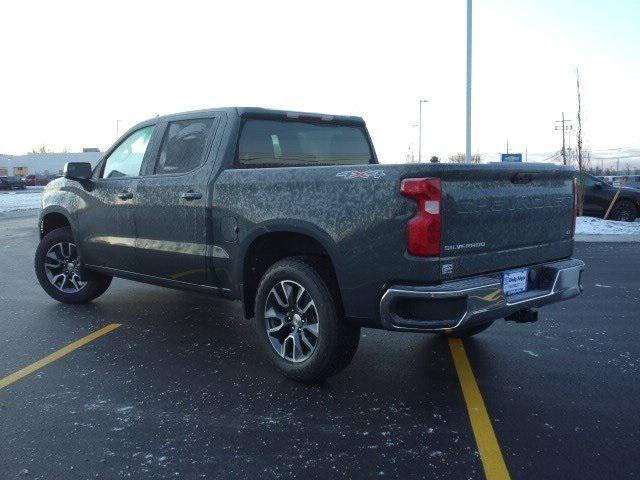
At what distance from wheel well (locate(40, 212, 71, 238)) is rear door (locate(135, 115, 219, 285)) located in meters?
1.75

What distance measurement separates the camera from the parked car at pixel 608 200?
17.5 m

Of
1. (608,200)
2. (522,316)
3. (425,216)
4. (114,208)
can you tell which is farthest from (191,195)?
(608,200)

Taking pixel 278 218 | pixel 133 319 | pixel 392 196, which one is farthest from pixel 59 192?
pixel 392 196

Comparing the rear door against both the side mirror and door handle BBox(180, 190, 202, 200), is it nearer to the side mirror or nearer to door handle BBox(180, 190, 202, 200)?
door handle BBox(180, 190, 202, 200)

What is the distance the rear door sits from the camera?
4.93 metres

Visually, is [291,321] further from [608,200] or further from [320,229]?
[608,200]

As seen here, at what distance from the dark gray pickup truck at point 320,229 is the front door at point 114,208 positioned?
0.7 inches

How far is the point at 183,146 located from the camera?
17.4ft

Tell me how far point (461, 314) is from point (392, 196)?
786 mm

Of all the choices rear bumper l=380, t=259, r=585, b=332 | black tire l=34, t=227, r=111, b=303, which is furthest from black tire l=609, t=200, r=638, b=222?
rear bumper l=380, t=259, r=585, b=332

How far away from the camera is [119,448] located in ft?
10.9

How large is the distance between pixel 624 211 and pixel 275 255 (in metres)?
15.7

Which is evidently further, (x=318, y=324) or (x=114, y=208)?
(x=114, y=208)

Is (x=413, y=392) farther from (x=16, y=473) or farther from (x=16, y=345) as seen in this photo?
(x=16, y=345)
